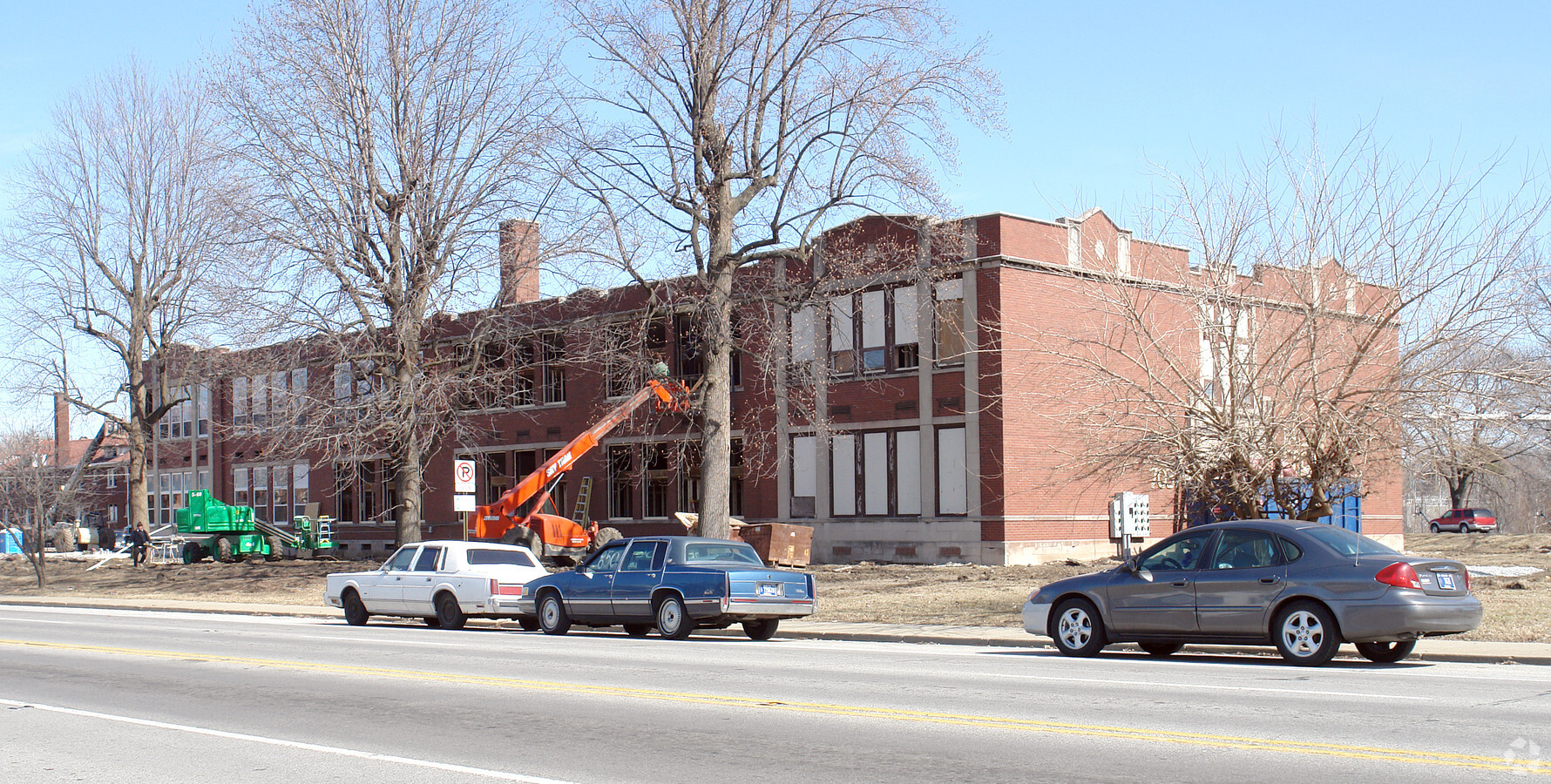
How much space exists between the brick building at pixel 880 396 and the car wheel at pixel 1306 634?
14.0 m

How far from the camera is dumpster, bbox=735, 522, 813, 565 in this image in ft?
109

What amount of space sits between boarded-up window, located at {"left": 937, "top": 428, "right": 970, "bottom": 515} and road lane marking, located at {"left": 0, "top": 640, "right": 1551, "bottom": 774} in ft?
67.9

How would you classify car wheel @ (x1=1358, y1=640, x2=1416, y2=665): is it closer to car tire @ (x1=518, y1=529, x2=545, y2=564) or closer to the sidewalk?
the sidewalk

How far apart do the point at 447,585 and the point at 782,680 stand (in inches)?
435

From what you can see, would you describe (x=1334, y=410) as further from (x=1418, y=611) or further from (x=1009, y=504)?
(x=1009, y=504)

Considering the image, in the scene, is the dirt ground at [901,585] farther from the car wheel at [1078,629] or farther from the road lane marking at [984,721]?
the road lane marking at [984,721]

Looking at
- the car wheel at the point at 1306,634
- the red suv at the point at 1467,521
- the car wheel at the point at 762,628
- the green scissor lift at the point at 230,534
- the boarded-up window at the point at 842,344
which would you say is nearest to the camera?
the car wheel at the point at 1306,634

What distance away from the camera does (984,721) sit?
1018 centimetres

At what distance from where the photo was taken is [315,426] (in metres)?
31.4

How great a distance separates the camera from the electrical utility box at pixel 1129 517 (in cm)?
2976

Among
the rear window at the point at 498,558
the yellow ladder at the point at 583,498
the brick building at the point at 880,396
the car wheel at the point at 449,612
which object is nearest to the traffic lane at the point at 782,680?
the car wheel at the point at 449,612

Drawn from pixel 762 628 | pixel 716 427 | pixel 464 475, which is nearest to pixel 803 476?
pixel 716 427

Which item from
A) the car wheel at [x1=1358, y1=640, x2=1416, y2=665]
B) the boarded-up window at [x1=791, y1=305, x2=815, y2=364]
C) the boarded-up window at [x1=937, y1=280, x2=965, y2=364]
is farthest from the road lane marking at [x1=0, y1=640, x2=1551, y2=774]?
the boarded-up window at [x1=791, y1=305, x2=815, y2=364]

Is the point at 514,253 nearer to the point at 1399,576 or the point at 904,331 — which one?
the point at 904,331
